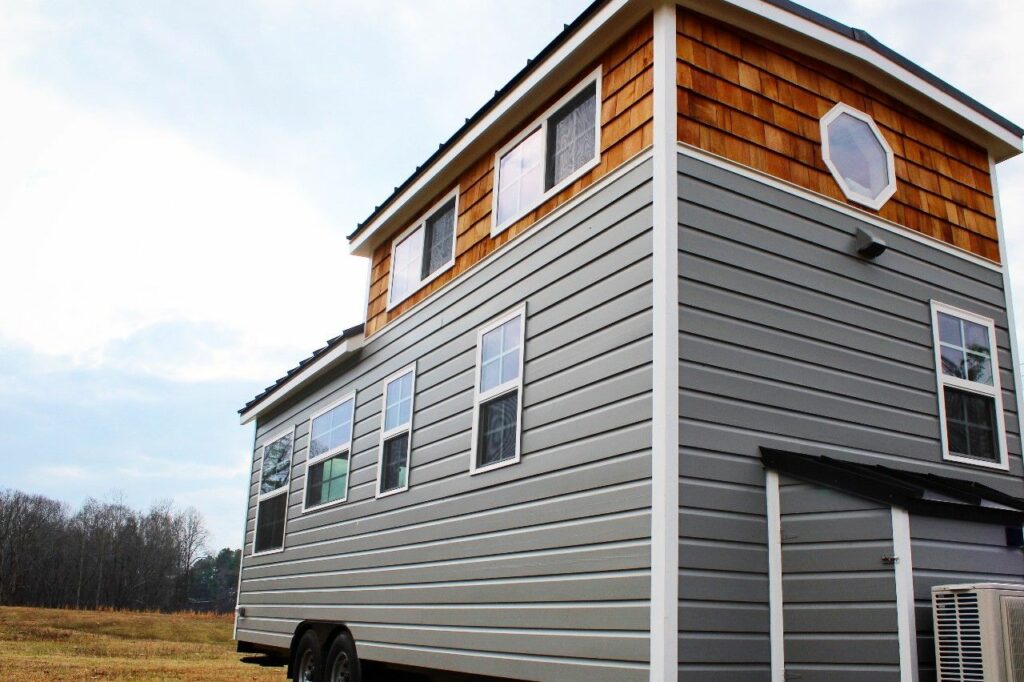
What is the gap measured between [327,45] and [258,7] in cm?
102

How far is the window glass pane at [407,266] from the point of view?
949cm

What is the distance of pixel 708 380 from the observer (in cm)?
550

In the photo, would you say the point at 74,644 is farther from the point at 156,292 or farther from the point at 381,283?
Result: the point at 381,283

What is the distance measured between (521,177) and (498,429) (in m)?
2.17

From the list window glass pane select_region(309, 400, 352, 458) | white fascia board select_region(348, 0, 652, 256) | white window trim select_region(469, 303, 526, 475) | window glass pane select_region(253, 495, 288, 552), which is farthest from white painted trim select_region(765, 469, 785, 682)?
window glass pane select_region(253, 495, 288, 552)

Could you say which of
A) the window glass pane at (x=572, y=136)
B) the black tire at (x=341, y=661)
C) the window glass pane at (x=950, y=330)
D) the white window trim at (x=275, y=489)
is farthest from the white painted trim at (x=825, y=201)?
the white window trim at (x=275, y=489)

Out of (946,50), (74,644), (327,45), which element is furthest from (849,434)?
(74,644)

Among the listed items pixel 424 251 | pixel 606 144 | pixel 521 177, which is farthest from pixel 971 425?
pixel 424 251

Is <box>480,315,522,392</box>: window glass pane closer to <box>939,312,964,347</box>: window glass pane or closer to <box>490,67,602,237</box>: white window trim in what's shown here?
<box>490,67,602,237</box>: white window trim

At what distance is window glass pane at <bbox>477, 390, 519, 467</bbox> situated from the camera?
6.84 m

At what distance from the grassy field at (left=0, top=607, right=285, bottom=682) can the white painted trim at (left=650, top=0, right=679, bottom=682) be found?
37.3 feet

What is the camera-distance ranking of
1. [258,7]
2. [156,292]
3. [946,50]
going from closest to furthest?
1. [946,50]
2. [258,7]
3. [156,292]

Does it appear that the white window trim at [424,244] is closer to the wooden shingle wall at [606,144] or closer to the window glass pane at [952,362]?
the wooden shingle wall at [606,144]

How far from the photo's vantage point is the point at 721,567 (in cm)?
520
